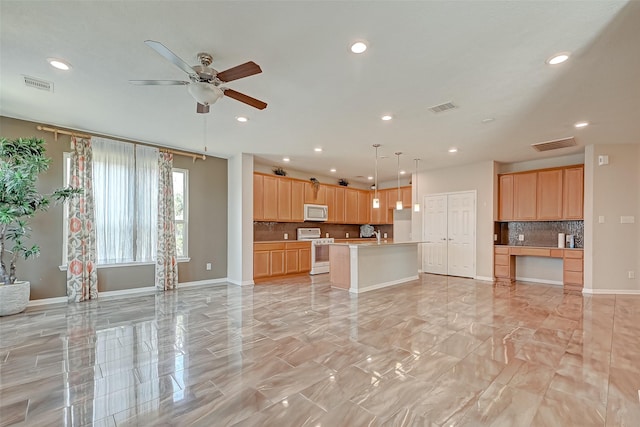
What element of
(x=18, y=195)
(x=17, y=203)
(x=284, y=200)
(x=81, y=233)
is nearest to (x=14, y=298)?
(x=81, y=233)

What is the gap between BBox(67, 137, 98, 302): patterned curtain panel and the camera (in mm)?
4594

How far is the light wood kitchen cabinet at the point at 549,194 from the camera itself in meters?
6.04

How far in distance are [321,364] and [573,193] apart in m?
6.27

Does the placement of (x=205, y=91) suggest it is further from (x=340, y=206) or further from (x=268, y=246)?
(x=340, y=206)

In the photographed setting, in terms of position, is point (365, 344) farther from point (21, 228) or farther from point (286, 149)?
point (21, 228)

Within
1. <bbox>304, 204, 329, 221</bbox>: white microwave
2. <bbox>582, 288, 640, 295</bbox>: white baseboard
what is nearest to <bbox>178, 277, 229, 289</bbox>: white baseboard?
<bbox>304, 204, 329, 221</bbox>: white microwave

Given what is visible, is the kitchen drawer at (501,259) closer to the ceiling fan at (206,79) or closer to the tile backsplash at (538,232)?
the tile backsplash at (538,232)

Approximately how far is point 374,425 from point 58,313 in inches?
179

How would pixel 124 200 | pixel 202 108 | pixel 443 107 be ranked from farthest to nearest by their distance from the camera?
pixel 124 200, pixel 443 107, pixel 202 108

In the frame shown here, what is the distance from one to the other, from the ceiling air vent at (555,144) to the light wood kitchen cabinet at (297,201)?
5093 millimetres

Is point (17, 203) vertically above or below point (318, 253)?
above

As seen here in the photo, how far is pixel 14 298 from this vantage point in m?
3.96

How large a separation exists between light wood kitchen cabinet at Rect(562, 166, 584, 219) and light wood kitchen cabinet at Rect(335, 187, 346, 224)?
5.18 meters

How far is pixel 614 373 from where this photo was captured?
246cm
